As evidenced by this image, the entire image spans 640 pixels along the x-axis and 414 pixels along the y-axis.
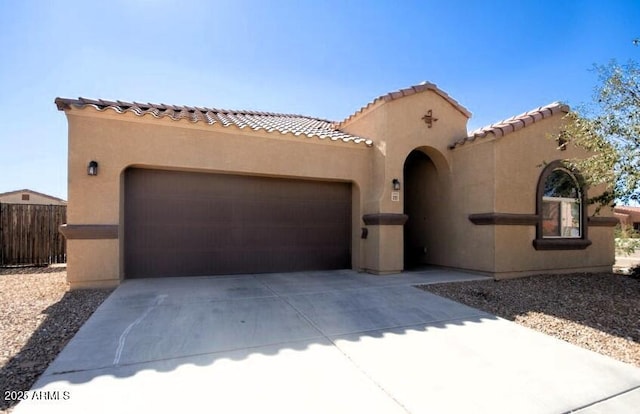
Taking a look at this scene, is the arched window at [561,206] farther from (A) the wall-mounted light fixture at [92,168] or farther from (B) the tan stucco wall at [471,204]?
(A) the wall-mounted light fixture at [92,168]

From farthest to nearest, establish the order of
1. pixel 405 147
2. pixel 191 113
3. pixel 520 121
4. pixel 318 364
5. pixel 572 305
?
pixel 191 113 < pixel 405 147 < pixel 520 121 < pixel 572 305 < pixel 318 364

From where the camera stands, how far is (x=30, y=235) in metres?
11.0

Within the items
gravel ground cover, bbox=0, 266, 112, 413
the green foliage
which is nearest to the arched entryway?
the green foliage

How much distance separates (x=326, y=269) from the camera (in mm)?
10070

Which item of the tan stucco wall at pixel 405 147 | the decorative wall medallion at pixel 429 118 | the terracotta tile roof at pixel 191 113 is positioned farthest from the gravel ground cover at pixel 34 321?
the decorative wall medallion at pixel 429 118

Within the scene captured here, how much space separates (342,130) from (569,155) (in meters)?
7.13

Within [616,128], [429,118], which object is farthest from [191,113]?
[616,128]

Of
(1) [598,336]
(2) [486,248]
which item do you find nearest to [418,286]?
(2) [486,248]

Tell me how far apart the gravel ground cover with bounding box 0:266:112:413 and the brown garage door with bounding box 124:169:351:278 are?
1.69 m

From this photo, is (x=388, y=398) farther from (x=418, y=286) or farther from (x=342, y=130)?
(x=342, y=130)

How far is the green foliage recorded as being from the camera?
659cm

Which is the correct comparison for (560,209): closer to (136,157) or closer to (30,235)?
(136,157)

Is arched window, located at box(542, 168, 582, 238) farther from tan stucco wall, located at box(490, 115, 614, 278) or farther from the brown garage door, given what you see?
the brown garage door

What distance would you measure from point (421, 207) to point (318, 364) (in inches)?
347
